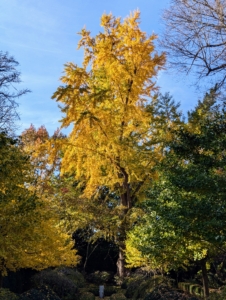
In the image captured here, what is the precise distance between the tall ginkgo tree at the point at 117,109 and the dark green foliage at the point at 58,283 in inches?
150

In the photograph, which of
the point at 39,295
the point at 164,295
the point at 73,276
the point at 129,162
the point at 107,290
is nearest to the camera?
the point at 39,295

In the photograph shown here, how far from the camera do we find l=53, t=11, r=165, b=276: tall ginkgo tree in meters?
11.0

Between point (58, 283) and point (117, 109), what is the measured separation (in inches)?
299

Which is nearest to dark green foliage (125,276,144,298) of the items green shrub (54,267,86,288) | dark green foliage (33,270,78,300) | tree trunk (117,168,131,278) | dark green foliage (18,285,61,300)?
tree trunk (117,168,131,278)

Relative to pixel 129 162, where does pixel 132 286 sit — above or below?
below

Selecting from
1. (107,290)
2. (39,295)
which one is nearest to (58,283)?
(107,290)

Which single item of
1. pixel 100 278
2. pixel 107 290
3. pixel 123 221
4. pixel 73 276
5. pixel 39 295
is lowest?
pixel 107 290

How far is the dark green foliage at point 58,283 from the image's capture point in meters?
13.3

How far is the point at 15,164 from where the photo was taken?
719cm

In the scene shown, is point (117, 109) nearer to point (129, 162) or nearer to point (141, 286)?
point (129, 162)

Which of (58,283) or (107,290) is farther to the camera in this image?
(107,290)

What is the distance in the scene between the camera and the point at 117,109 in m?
12.4

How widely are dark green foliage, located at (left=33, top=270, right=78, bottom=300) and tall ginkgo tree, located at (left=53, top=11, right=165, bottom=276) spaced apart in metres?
3.80

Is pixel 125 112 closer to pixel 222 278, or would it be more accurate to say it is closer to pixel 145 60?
pixel 145 60
